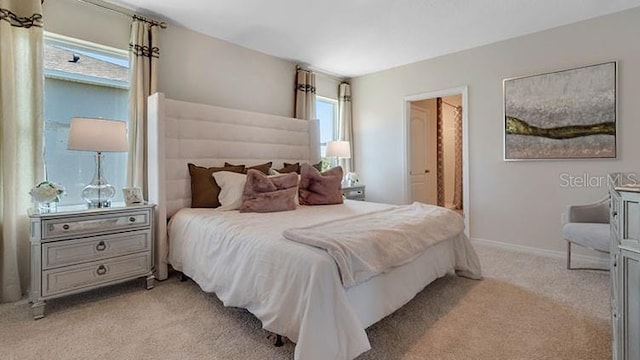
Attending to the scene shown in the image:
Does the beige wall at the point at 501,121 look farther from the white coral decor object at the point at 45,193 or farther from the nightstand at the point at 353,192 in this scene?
the white coral decor object at the point at 45,193

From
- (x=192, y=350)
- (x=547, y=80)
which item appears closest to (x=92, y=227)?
(x=192, y=350)

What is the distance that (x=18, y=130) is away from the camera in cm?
241

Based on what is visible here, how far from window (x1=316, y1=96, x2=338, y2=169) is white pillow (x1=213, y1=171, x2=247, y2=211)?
2183mm

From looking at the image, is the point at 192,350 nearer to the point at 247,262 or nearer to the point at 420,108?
the point at 247,262

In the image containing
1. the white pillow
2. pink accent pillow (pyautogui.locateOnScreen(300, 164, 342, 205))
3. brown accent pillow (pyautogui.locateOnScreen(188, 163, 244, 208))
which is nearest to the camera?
the white pillow

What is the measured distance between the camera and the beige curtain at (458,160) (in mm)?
6969

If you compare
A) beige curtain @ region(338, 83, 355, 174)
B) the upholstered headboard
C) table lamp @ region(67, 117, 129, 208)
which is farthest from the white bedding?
beige curtain @ region(338, 83, 355, 174)

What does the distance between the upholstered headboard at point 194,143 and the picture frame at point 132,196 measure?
129 millimetres

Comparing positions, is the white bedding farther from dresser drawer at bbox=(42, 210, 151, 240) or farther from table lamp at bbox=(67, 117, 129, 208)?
table lamp at bbox=(67, 117, 129, 208)

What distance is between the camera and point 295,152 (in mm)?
4230

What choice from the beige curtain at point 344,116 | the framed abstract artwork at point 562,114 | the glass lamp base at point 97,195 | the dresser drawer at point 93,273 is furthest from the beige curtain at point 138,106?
the framed abstract artwork at point 562,114

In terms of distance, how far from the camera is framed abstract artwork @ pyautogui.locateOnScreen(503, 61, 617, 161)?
3.18 metres

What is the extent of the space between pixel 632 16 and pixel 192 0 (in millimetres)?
4234

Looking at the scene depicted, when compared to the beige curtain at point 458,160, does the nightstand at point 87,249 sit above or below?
below
